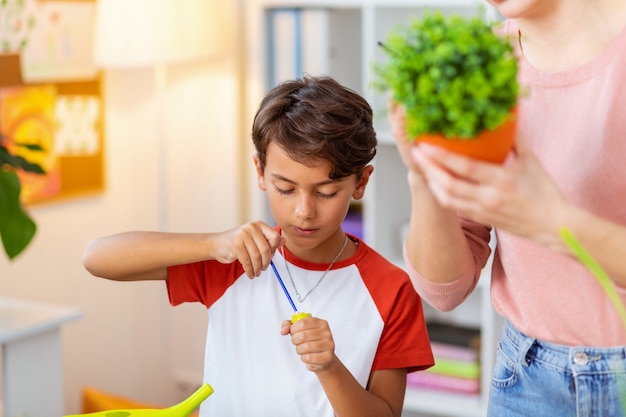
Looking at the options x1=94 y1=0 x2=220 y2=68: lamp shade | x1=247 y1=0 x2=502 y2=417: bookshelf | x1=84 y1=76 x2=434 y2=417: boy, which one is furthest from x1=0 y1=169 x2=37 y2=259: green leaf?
x1=247 y1=0 x2=502 y2=417: bookshelf

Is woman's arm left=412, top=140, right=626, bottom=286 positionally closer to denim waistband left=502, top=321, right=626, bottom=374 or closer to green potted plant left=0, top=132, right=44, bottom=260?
denim waistband left=502, top=321, right=626, bottom=374

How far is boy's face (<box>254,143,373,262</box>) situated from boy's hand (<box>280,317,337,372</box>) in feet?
0.58

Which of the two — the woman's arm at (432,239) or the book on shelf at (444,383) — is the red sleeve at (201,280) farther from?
the book on shelf at (444,383)

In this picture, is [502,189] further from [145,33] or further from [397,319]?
[145,33]

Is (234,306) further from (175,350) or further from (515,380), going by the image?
(175,350)

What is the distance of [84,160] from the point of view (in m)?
3.15

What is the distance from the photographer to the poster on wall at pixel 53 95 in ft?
9.37

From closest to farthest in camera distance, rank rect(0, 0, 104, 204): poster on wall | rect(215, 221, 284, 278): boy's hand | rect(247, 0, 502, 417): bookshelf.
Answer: rect(215, 221, 284, 278): boy's hand, rect(0, 0, 104, 204): poster on wall, rect(247, 0, 502, 417): bookshelf

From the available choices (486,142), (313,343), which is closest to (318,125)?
(313,343)

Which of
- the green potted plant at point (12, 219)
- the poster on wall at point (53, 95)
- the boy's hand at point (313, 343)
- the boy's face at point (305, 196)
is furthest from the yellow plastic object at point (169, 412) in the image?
the poster on wall at point (53, 95)

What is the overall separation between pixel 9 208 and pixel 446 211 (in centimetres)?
118

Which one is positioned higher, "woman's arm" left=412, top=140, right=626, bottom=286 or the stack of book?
"woman's arm" left=412, top=140, right=626, bottom=286

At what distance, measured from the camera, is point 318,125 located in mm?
1461

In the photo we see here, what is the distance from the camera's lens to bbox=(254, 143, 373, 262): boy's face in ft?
4.64
